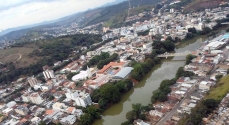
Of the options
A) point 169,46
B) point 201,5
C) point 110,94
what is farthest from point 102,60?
point 201,5

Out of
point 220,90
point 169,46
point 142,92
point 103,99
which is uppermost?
point 169,46

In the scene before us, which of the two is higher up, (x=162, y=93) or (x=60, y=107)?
(x=162, y=93)

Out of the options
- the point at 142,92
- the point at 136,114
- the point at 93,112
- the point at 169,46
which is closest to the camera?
the point at 136,114

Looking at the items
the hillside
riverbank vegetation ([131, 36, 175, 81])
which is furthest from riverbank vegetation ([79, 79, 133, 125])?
the hillside

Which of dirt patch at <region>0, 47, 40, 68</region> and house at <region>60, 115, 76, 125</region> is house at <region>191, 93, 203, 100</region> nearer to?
house at <region>60, 115, 76, 125</region>

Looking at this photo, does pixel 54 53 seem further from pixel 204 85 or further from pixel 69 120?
pixel 204 85

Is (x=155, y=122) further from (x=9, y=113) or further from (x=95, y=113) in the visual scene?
(x=9, y=113)

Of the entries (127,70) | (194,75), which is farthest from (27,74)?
(194,75)

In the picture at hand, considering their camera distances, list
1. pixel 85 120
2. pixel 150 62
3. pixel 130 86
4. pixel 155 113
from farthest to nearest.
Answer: pixel 150 62
pixel 130 86
pixel 85 120
pixel 155 113
